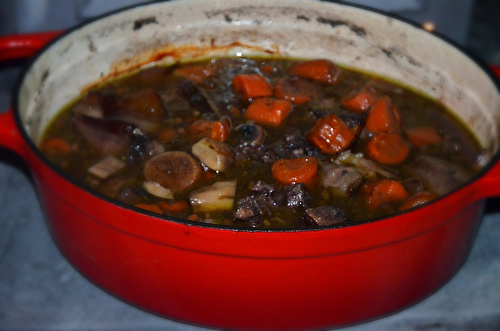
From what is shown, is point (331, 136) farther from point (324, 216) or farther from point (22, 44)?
point (22, 44)

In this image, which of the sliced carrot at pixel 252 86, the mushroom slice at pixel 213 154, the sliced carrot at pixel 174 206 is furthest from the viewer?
the sliced carrot at pixel 252 86

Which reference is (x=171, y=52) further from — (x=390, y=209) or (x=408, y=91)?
(x=390, y=209)

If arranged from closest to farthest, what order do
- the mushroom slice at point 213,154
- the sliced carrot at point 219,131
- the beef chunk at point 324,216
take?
the beef chunk at point 324,216 < the mushroom slice at point 213,154 < the sliced carrot at point 219,131

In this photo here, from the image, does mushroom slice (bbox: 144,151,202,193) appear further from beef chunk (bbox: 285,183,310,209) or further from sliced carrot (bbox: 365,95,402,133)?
sliced carrot (bbox: 365,95,402,133)

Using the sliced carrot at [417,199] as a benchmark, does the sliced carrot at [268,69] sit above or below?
below

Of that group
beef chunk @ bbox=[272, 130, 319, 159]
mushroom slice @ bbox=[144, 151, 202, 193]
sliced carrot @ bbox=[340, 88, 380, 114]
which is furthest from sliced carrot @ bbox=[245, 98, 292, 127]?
mushroom slice @ bbox=[144, 151, 202, 193]

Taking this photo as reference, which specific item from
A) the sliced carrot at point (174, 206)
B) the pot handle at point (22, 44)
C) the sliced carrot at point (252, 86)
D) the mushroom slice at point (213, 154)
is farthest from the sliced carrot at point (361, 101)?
the pot handle at point (22, 44)

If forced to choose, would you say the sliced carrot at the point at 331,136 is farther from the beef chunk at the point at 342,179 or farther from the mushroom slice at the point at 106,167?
the mushroom slice at the point at 106,167
